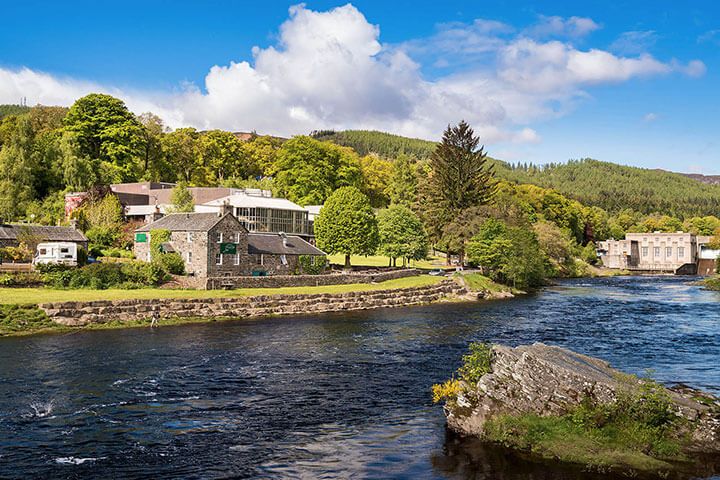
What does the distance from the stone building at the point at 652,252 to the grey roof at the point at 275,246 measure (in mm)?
114817

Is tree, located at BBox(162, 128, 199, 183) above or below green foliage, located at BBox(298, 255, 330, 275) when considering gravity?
above

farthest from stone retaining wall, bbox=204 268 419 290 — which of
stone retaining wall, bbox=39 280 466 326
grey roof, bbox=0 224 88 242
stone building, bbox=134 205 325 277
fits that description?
grey roof, bbox=0 224 88 242

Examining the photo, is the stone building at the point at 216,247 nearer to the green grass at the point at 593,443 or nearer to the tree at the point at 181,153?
the green grass at the point at 593,443

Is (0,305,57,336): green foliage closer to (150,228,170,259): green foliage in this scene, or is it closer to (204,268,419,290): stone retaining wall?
(204,268,419,290): stone retaining wall

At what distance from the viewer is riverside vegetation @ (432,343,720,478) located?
18797 millimetres

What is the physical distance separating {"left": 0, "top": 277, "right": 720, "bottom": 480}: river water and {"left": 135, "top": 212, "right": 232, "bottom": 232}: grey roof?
15.6m

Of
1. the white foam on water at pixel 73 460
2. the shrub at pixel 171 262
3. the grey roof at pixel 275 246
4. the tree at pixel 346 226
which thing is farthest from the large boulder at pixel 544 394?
the tree at pixel 346 226

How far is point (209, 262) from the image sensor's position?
204ft

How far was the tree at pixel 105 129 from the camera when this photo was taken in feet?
358

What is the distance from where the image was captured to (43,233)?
6519 centimetres

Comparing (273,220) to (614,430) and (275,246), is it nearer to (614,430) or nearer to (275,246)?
(275,246)

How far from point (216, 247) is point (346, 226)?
23.2m

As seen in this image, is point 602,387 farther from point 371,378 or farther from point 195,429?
point 195,429

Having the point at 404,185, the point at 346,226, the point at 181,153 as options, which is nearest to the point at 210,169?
the point at 181,153
